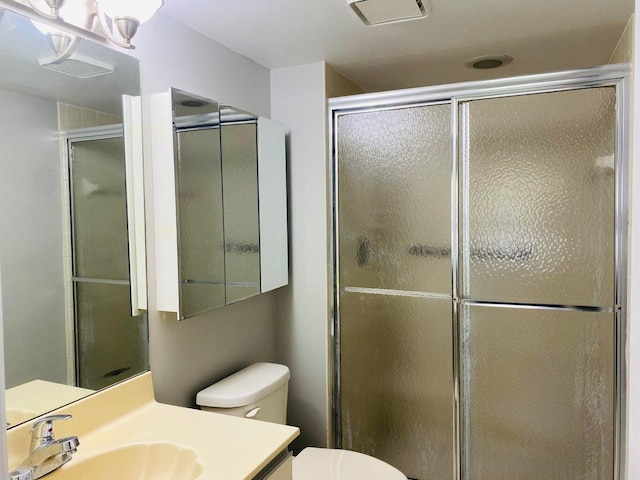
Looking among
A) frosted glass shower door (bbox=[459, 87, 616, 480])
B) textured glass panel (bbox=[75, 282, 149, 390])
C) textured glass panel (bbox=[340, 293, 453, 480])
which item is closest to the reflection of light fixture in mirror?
textured glass panel (bbox=[75, 282, 149, 390])

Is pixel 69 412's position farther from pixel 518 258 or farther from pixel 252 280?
pixel 518 258

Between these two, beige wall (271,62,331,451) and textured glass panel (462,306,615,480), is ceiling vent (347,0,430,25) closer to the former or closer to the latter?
beige wall (271,62,331,451)

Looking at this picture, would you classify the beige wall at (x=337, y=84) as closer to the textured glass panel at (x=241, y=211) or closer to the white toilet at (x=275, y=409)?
the textured glass panel at (x=241, y=211)

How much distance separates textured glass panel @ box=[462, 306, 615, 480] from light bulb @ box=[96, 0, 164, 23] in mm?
1728

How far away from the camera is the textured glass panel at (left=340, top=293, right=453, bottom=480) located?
2.20 m

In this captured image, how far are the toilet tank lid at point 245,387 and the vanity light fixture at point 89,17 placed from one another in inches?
49.7

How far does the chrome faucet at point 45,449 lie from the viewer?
1130 millimetres

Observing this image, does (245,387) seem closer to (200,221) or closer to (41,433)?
(200,221)

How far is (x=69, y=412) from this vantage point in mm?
1331

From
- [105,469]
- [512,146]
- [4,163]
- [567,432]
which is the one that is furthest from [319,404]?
[4,163]

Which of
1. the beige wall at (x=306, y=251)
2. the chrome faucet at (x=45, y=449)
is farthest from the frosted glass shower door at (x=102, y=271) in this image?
the beige wall at (x=306, y=251)

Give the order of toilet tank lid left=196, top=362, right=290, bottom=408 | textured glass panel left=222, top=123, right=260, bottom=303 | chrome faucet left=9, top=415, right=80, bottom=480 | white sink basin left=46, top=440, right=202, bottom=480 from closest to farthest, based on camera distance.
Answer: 1. chrome faucet left=9, top=415, right=80, bottom=480
2. white sink basin left=46, top=440, right=202, bottom=480
3. toilet tank lid left=196, top=362, right=290, bottom=408
4. textured glass panel left=222, top=123, right=260, bottom=303

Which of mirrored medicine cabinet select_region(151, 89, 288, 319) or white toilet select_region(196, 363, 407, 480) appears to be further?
white toilet select_region(196, 363, 407, 480)

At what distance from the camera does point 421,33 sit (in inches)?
77.4
